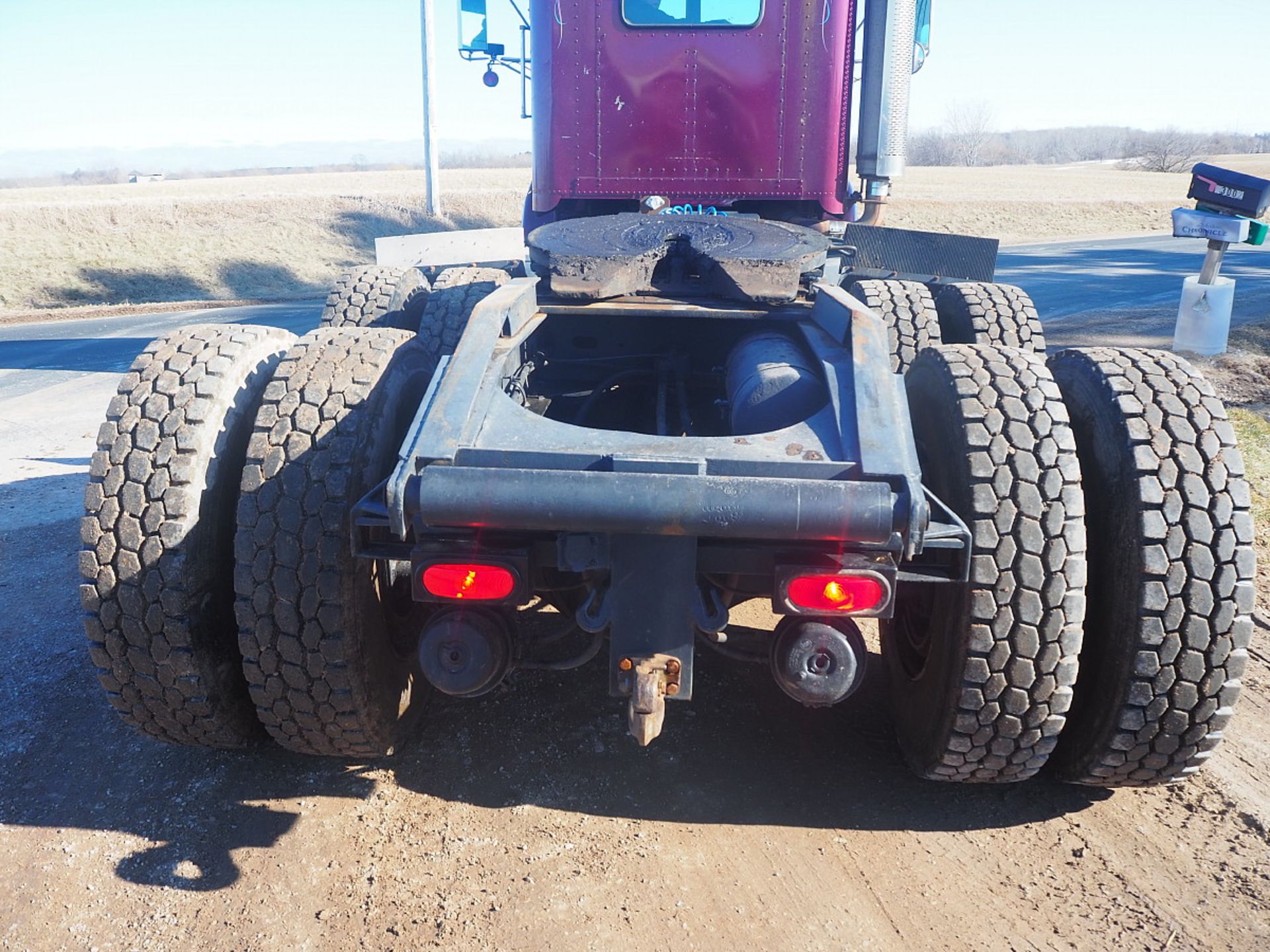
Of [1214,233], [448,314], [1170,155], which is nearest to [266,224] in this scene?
[1214,233]

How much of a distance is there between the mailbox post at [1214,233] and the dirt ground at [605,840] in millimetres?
7268

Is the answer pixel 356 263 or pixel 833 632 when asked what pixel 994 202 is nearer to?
pixel 356 263

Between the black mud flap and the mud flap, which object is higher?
the black mud flap

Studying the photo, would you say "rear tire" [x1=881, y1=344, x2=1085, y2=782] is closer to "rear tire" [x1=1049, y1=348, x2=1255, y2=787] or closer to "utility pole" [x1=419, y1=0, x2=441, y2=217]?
"rear tire" [x1=1049, y1=348, x2=1255, y2=787]

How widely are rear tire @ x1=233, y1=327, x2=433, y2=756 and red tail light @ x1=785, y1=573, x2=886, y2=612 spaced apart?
1252 mm

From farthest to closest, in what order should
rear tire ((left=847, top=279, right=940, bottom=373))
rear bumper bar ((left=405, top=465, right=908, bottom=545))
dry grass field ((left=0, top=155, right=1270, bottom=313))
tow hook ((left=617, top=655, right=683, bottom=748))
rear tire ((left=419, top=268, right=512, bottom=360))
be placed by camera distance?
dry grass field ((left=0, top=155, right=1270, bottom=313)), rear tire ((left=419, top=268, right=512, bottom=360)), rear tire ((left=847, top=279, right=940, bottom=373)), tow hook ((left=617, top=655, right=683, bottom=748)), rear bumper bar ((left=405, top=465, right=908, bottom=545))

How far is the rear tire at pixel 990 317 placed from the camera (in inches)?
193

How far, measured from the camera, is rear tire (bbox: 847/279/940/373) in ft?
14.9

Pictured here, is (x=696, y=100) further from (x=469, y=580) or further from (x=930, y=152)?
(x=930, y=152)

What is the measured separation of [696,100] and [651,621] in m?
3.75

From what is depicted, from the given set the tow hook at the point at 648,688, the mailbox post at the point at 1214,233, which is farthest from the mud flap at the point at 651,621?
the mailbox post at the point at 1214,233

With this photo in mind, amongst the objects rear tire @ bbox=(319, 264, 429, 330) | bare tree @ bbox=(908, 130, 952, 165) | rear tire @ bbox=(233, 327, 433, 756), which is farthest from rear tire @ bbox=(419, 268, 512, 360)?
bare tree @ bbox=(908, 130, 952, 165)

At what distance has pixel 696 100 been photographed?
5508mm

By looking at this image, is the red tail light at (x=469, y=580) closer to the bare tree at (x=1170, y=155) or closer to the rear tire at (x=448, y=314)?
the rear tire at (x=448, y=314)
